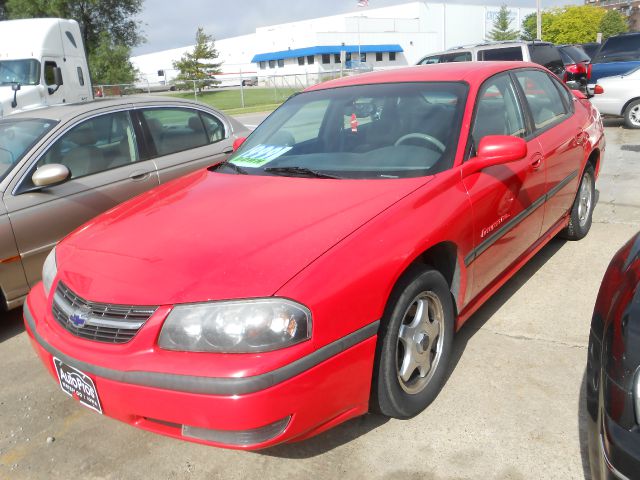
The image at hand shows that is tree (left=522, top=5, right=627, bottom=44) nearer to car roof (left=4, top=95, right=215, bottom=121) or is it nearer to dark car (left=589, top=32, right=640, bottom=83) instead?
dark car (left=589, top=32, right=640, bottom=83)

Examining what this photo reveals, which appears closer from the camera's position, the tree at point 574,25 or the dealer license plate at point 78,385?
the dealer license plate at point 78,385

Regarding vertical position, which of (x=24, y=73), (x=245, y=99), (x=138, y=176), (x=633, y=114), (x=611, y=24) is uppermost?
(x=611, y=24)

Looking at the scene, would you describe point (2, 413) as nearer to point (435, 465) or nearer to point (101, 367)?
point (101, 367)

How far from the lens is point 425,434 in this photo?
8.51ft

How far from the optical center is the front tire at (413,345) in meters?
2.39

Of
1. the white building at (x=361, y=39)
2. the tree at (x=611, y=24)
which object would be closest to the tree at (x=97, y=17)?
the white building at (x=361, y=39)

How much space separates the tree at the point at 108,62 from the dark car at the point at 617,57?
26.5 metres

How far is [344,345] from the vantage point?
7.05 ft

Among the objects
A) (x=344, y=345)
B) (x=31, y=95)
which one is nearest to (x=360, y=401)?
(x=344, y=345)

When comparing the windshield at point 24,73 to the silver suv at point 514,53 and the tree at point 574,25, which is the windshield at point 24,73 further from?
the tree at point 574,25

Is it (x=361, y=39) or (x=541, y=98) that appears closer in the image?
(x=541, y=98)

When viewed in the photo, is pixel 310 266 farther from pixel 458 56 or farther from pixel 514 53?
pixel 458 56

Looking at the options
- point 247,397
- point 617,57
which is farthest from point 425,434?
point 617,57

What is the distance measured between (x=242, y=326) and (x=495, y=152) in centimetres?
164
